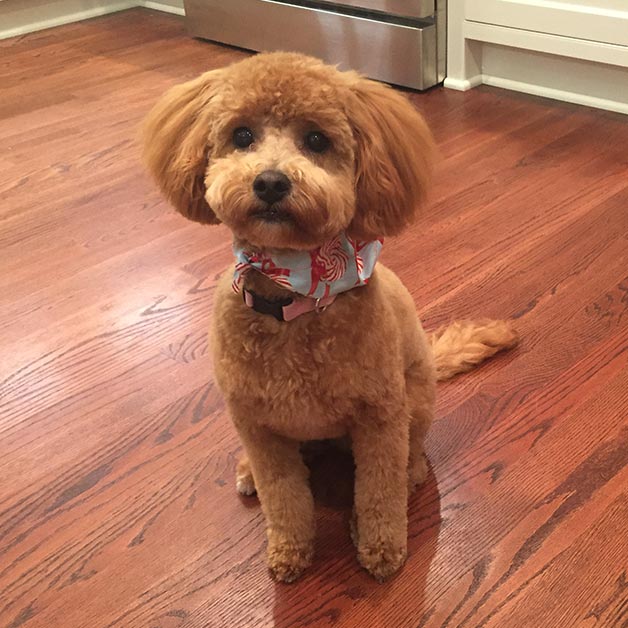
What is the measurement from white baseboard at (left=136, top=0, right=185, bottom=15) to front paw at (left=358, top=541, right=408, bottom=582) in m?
3.65

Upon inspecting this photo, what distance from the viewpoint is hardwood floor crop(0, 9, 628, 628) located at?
3.84ft

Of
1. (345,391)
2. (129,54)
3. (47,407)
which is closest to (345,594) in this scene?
(345,391)

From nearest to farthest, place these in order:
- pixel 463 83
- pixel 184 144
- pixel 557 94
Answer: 1. pixel 184 144
2. pixel 557 94
3. pixel 463 83

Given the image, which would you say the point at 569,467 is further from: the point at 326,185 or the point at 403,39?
the point at 403,39

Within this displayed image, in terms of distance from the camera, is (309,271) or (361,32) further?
(361,32)

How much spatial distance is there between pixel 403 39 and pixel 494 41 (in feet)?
1.03

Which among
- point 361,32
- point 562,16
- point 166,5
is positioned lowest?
point 166,5

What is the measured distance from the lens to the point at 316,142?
0.95 metres

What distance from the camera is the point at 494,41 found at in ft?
8.87

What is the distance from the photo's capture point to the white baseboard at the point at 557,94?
8.53ft

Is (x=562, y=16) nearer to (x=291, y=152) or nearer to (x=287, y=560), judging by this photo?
(x=291, y=152)

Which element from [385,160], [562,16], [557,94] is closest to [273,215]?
[385,160]

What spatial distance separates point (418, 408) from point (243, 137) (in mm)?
510

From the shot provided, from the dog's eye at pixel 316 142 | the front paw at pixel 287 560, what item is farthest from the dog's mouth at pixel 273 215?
the front paw at pixel 287 560
